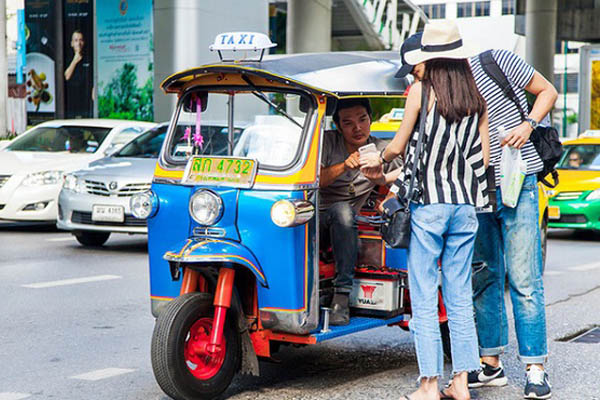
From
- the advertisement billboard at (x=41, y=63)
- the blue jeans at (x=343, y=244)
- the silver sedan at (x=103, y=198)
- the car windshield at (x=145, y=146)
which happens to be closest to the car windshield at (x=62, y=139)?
the car windshield at (x=145, y=146)

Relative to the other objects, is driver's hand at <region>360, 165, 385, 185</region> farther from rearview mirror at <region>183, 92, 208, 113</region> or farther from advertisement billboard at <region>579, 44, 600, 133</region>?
advertisement billboard at <region>579, 44, 600, 133</region>

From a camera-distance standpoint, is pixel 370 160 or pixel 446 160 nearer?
pixel 446 160

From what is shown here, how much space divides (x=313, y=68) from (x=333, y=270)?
1164 mm

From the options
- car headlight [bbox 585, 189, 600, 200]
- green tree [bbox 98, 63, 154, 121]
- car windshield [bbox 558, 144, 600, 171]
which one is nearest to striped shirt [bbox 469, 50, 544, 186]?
car headlight [bbox 585, 189, 600, 200]

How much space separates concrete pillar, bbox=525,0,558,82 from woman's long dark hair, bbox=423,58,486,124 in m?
37.6

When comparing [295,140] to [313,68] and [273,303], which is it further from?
[273,303]

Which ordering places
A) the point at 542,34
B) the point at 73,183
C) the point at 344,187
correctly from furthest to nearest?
1. the point at 542,34
2. the point at 73,183
3. the point at 344,187

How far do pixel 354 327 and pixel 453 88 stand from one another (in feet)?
4.77

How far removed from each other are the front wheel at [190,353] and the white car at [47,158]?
27.8ft

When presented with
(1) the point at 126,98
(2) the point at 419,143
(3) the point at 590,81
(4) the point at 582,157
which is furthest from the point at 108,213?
(3) the point at 590,81

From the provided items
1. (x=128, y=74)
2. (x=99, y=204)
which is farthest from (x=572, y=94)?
(x=99, y=204)

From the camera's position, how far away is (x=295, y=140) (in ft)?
17.8

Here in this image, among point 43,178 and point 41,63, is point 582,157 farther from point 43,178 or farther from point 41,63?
point 41,63

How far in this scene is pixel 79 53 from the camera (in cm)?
2645
